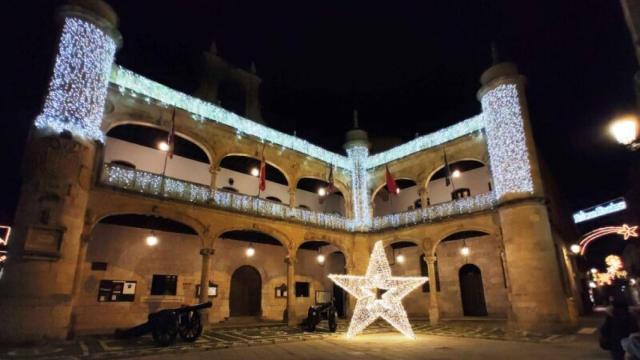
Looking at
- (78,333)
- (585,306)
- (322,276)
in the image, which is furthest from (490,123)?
(78,333)

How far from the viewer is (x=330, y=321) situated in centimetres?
1259

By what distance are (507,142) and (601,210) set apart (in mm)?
26327

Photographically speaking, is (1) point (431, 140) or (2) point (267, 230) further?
(1) point (431, 140)

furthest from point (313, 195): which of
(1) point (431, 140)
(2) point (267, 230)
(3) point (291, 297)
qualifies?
(1) point (431, 140)

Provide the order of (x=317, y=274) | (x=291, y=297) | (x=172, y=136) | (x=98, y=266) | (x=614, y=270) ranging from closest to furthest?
(x=172, y=136), (x=98, y=266), (x=291, y=297), (x=317, y=274), (x=614, y=270)

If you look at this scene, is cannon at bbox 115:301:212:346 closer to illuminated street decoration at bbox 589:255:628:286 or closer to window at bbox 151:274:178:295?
window at bbox 151:274:178:295

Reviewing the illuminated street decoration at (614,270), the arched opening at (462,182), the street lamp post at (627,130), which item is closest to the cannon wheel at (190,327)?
the street lamp post at (627,130)

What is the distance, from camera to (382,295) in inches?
431

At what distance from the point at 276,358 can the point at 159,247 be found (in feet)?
31.5

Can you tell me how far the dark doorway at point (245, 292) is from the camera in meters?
16.8

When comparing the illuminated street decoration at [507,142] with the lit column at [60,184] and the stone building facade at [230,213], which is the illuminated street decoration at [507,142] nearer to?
the stone building facade at [230,213]

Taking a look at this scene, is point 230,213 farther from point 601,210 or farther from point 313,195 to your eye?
point 601,210

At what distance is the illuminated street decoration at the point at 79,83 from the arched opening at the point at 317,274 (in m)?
11.8

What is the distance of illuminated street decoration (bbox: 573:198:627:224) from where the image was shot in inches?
1244
